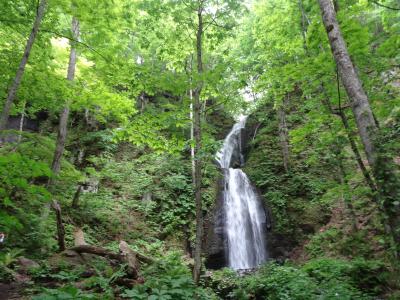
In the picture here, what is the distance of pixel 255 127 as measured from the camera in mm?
21266

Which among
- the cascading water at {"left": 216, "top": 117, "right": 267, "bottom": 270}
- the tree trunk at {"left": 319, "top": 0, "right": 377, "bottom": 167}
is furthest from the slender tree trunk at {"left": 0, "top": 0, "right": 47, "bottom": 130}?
the cascading water at {"left": 216, "top": 117, "right": 267, "bottom": 270}

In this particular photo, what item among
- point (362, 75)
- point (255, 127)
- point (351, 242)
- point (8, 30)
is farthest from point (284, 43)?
point (255, 127)

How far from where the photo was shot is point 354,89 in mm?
4742

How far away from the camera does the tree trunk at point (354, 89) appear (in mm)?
4434

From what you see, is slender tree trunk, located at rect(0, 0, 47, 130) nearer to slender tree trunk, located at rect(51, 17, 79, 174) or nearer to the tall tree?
slender tree trunk, located at rect(51, 17, 79, 174)

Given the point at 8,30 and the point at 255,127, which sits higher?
the point at 255,127

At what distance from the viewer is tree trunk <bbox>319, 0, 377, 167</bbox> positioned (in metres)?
4.43

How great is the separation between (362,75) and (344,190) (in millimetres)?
2980

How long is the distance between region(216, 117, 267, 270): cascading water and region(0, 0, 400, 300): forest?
0.22 ft

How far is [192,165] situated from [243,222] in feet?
13.7

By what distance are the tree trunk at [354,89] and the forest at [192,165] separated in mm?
23

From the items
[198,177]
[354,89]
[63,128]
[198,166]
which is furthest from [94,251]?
[354,89]

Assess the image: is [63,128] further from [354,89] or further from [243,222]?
[243,222]

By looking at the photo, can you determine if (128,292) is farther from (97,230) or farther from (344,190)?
(97,230)
